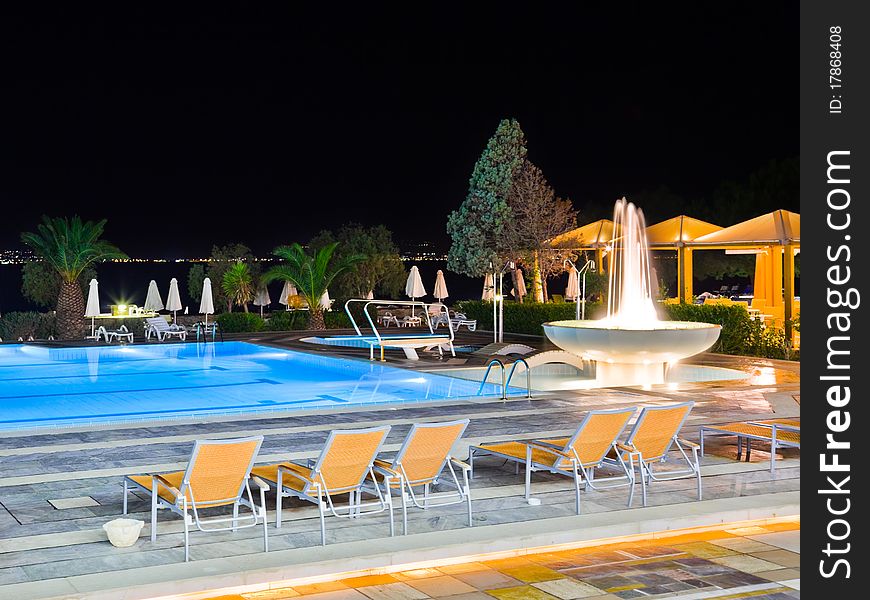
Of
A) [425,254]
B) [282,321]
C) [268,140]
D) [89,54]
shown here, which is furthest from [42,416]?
[425,254]

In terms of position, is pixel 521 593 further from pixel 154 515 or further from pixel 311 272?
pixel 311 272

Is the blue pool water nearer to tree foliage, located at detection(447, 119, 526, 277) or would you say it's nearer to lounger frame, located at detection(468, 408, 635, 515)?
lounger frame, located at detection(468, 408, 635, 515)

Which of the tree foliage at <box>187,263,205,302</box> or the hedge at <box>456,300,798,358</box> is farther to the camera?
the tree foliage at <box>187,263,205,302</box>

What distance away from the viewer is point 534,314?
25438 millimetres

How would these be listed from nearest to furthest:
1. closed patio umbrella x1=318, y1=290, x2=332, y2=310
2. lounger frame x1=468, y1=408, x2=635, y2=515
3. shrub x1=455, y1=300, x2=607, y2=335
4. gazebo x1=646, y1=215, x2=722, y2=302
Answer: lounger frame x1=468, y1=408, x2=635, y2=515, shrub x1=455, y1=300, x2=607, y2=335, gazebo x1=646, y1=215, x2=722, y2=302, closed patio umbrella x1=318, y1=290, x2=332, y2=310

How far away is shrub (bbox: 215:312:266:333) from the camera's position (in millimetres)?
A: 27375

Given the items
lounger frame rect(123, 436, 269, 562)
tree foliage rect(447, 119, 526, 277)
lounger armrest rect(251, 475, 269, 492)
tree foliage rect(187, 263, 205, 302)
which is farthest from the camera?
tree foliage rect(187, 263, 205, 302)

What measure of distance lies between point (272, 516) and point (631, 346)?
8.28 metres


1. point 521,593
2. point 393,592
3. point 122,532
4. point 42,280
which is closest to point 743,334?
point 521,593

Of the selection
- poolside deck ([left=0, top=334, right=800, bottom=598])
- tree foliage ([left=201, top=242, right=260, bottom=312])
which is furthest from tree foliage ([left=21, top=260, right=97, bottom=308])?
poolside deck ([left=0, top=334, right=800, bottom=598])

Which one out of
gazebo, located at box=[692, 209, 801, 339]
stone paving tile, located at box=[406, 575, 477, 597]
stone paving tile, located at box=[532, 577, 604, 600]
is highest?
gazebo, located at box=[692, 209, 801, 339]

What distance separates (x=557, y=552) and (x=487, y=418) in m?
4.80

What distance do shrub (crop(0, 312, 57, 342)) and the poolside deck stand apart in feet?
52.8
